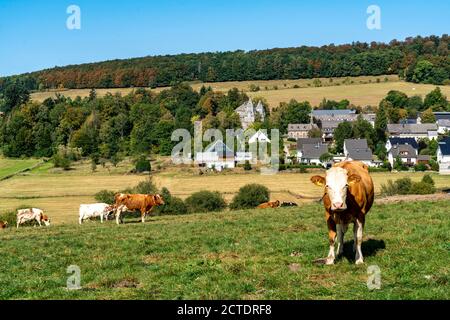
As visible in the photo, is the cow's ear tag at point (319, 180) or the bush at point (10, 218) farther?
the bush at point (10, 218)

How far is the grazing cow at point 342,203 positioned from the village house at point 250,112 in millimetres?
116238

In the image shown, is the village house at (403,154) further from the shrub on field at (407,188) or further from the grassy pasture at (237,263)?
the grassy pasture at (237,263)

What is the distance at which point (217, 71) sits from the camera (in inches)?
7844

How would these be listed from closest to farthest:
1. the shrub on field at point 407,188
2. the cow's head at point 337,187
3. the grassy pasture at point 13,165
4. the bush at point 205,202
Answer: the cow's head at point 337,187 < the shrub on field at point 407,188 < the bush at point 205,202 < the grassy pasture at point 13,165

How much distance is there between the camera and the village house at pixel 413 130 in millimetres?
123075

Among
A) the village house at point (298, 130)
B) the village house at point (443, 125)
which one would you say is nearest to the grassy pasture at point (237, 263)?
the village house at point (298, 130)

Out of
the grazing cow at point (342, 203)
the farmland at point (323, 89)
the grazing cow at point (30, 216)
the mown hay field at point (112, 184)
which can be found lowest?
the mown hay field at point (112, 184)

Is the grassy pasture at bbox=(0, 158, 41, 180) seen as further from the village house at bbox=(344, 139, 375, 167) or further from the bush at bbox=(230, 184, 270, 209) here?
the village house at bbox=(344, 139, 375, 167)

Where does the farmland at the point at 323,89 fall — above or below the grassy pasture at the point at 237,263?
above

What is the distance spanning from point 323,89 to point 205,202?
135197 millimetres

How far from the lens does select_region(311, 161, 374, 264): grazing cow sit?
11.8 metres

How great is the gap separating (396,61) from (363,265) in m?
190

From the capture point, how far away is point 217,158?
95375 millimetres

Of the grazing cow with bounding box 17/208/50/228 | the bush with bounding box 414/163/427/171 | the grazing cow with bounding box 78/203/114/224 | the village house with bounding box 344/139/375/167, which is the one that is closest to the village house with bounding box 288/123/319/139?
the village house with bounding box 344/139/375/167
